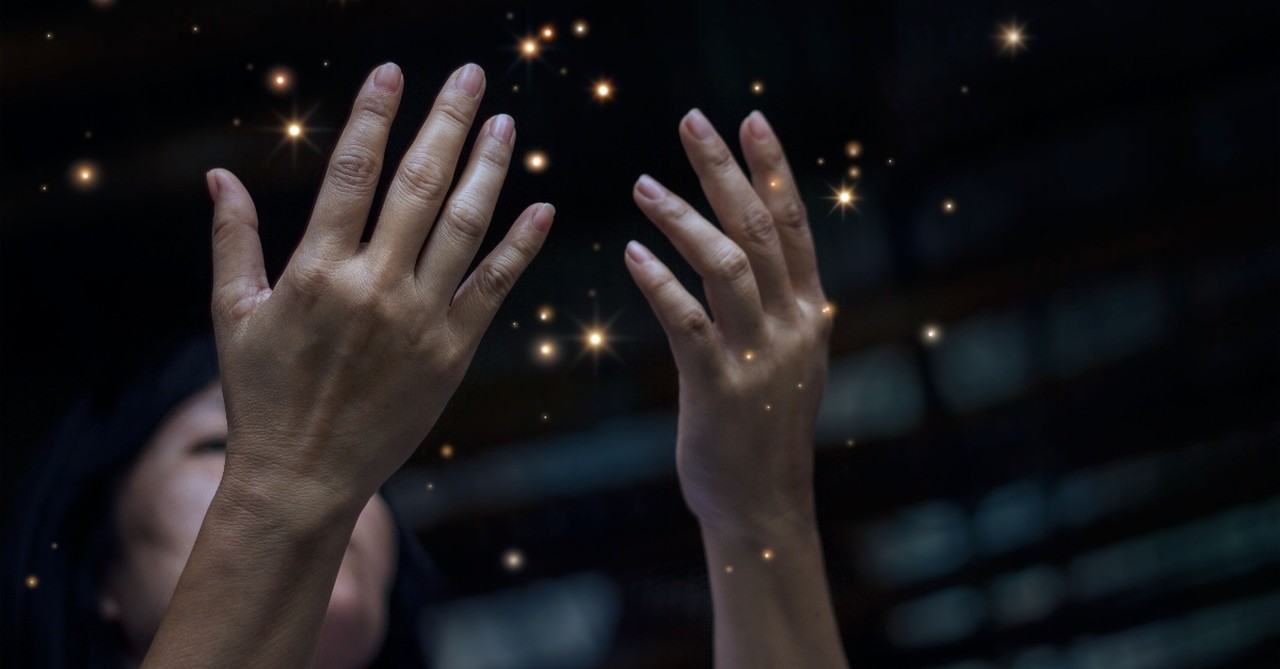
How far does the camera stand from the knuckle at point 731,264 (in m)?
0.63

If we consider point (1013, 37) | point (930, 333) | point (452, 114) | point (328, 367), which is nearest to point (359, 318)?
point (328, 367)

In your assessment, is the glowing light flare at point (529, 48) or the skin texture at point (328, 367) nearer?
the skin texture at point (328, 367)

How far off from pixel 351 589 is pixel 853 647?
40 cm

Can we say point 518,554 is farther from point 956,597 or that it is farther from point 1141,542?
point 1141,542

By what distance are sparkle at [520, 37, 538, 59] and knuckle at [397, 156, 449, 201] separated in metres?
0.23

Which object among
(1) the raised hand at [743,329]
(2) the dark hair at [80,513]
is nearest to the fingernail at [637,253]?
(1) the raised hand at [743,329]

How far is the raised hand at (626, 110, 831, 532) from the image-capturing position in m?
0.64

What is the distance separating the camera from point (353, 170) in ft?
1.67

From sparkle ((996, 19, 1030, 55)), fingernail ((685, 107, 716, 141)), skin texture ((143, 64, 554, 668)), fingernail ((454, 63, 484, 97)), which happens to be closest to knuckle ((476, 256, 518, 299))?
skin texture ((143, 64, 554, 668))

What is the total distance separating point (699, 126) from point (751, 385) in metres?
0.20

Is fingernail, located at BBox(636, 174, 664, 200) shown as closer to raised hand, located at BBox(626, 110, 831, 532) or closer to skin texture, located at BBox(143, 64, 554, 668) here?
raised hand, located at BBox(626, 110, 831, 532)

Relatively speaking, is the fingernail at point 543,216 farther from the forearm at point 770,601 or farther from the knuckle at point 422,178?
the forearm at point 770,601

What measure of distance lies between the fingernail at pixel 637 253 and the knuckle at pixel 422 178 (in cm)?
17

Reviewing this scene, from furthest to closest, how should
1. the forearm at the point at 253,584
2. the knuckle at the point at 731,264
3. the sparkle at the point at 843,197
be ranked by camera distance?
the sparkle at the point at 843,197
the knuckle at the point at 731,264
the forearm at the point at 253,584
